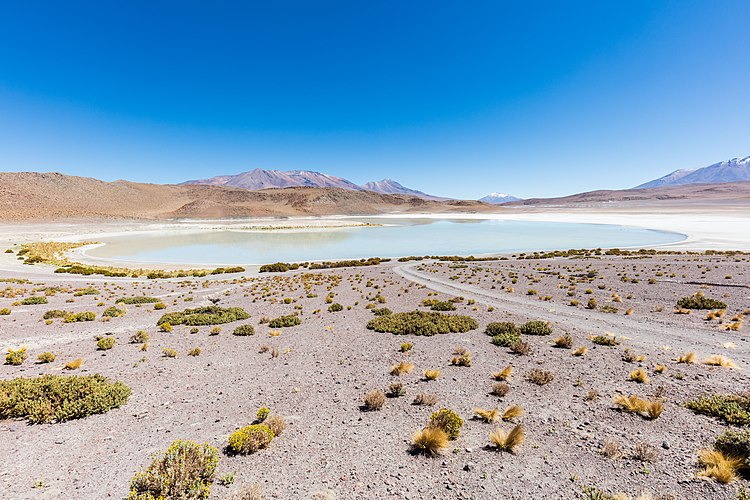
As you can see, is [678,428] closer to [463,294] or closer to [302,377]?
[302,377]

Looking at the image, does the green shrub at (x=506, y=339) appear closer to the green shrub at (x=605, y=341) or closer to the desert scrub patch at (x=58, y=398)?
the green shrub at (x=605, y=341)

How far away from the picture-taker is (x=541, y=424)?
19.9 ft

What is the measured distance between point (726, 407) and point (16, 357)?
16.5 meters

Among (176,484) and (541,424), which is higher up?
(176,484)

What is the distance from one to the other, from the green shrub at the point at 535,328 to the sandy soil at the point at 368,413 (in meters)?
0.49

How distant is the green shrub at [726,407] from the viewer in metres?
5.91

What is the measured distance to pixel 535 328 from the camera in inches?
475

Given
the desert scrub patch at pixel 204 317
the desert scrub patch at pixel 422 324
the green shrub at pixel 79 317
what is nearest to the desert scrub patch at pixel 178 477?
the desert scrub patch at pixel 422 324

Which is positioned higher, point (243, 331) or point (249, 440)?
point (249, 440)

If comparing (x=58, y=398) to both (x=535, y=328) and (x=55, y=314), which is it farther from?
(x=535, y=328)

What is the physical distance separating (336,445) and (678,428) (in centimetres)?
573

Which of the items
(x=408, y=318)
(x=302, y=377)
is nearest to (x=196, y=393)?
(x=302, y=377)

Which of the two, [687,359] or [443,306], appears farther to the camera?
[443,306]

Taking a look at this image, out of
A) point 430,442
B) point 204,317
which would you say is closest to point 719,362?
point 430,442
